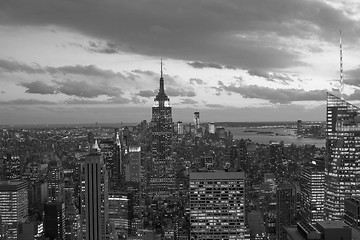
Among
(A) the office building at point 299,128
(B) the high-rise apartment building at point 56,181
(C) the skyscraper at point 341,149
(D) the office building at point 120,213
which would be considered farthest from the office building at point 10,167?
(C) the skyscraper at point 341,149

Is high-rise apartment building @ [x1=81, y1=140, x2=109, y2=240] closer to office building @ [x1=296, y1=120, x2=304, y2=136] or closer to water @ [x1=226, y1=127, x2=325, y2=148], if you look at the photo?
water @ [x1=226, y1=127, x2=325, y2=148]

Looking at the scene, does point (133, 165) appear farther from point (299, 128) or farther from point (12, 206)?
point (299, 128)

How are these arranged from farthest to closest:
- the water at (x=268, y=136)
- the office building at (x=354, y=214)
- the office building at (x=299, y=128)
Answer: the office building at (x=299, y=128), the water at (x=268, y=136), the office building at (x=354, y=214)

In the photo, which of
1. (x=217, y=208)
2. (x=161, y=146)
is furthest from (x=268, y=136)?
(x=217, y=208)

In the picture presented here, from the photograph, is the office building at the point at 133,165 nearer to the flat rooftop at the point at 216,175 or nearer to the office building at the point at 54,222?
the office building at the point at 54,222

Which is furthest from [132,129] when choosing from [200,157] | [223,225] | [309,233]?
[309,233]

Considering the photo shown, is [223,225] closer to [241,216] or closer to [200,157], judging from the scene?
[241,216]
